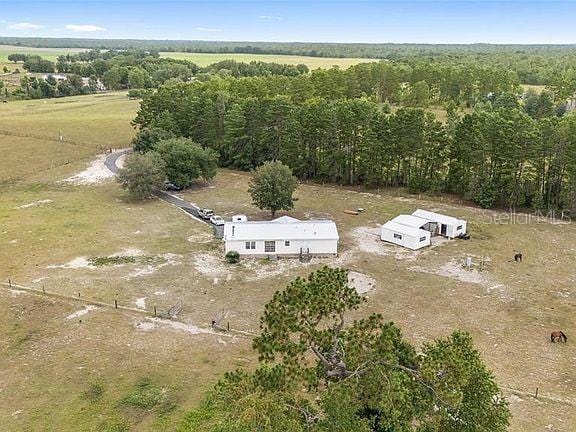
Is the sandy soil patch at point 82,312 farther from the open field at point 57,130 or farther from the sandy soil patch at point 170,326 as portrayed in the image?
the open field at point 57,130

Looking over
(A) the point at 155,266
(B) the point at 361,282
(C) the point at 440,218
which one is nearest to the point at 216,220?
(A) the point at 155,266

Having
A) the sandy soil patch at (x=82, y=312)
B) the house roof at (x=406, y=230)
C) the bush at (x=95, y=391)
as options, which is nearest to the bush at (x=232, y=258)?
the sandy soil patch at (x=82, y=312)

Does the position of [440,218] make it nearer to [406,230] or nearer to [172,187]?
[406,230]

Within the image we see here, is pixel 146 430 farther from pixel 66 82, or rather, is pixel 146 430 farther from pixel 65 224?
pixel 66 82

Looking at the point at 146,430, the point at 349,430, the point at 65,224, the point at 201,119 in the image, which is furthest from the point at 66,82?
the point at 349,430

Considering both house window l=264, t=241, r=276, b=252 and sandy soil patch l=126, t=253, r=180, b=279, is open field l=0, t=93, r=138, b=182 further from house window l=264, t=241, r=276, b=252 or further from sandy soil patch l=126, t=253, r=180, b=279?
house window l=264, t=241, r=276, b=252
